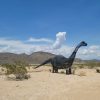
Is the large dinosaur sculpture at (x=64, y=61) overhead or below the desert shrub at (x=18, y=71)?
overhead

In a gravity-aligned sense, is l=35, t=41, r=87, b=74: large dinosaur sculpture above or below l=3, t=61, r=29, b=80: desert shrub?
above

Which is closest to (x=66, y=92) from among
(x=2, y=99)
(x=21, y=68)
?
(x=2, y=99)

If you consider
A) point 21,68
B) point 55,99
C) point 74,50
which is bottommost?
point 55,99

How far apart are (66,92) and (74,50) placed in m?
13.5

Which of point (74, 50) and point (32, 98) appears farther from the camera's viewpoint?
point (74, 50)

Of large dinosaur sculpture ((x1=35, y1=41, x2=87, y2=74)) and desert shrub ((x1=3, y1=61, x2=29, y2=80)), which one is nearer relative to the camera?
desert shrub ((x1=3, y1=61, x2=29, y2=80))

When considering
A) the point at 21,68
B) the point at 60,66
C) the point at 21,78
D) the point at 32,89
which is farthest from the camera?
the point at 60,66

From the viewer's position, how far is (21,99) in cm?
1229

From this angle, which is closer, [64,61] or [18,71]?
[18,71]

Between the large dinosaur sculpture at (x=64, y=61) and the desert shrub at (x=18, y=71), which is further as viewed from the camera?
the large dinosaur sculpture at (x=64, y=61)

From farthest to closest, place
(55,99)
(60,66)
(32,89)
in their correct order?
(60,66) < (32,89) < (55,99)

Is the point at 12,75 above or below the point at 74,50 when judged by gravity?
below

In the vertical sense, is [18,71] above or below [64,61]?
below

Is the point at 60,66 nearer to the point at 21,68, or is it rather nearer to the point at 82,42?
the point at 82,42
